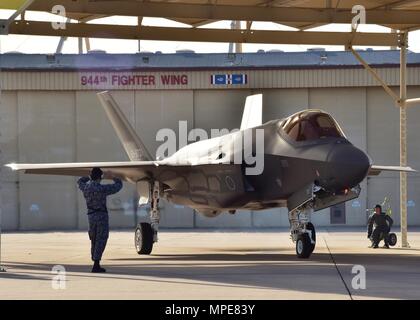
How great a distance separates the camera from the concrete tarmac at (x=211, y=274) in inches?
435

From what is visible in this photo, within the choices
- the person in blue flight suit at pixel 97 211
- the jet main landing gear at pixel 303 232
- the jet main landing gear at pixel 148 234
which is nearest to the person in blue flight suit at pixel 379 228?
the jet main landing gear at pixel 303 232

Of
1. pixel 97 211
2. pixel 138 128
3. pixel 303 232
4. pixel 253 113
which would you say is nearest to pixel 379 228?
pixel 253 113

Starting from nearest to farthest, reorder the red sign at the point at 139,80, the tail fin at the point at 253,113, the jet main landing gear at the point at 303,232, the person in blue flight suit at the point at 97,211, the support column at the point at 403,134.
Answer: the person in blue flight suit at the point at 97,211, the jet main landing gear at the point at 303,232, the tail fin at the point at 253,113, the support column at the point at 403,134, the red sign at the point at 139,80

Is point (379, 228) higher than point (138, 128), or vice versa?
point (138, 128)

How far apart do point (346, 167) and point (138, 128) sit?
23845 mm

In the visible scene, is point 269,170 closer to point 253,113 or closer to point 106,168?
point 253,113

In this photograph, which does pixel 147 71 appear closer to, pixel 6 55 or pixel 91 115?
pixel 91 115

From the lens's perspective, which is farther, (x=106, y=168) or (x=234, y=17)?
(x=234, y=17)

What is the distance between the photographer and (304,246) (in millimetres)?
17531

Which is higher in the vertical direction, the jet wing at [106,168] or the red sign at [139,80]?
the red sign at [139,80]

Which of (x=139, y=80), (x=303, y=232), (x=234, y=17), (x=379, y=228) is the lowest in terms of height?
(x=379, y=228)

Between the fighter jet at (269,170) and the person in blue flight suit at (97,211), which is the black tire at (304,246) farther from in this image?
the person in blue flight suit at (97,211)

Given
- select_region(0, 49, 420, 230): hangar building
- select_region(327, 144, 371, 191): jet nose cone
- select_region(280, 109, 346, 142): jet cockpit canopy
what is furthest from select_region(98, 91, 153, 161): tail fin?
select_region(0, 49, 420, 230): hangar building

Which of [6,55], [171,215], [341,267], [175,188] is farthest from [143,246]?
[6,55]
